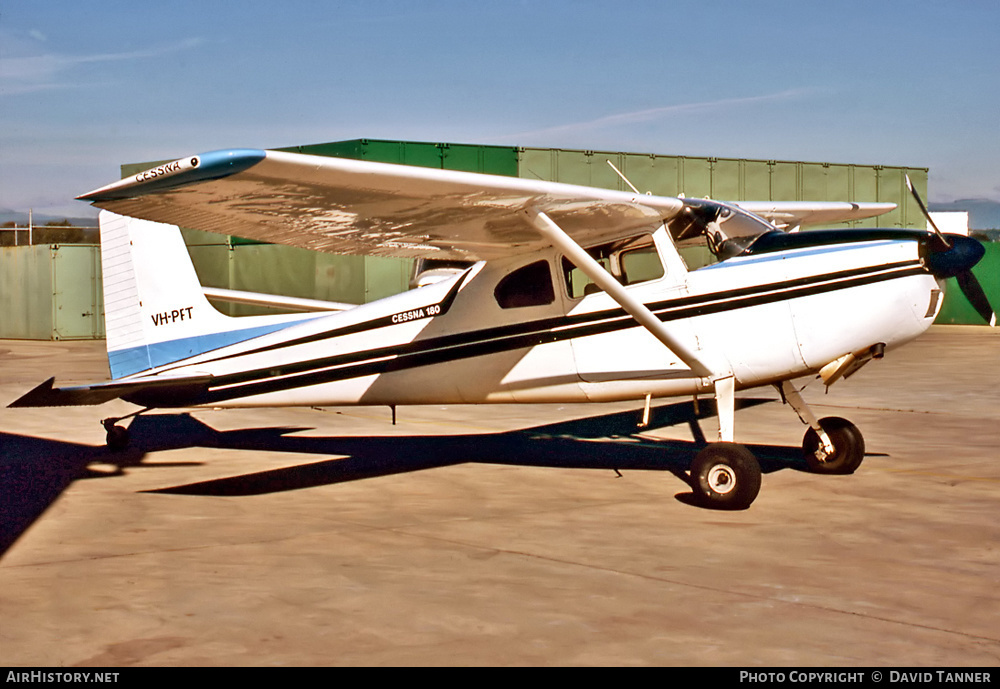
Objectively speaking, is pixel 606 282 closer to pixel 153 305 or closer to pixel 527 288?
pixel 527 288

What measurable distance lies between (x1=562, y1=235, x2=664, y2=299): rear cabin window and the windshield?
10.4 inches

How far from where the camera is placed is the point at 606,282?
839 centimetres

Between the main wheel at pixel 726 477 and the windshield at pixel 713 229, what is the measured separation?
1.58 m

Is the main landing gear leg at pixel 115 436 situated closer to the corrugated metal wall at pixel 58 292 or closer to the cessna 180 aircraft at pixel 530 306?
the cessna 180 aircraft at pixel 530 306

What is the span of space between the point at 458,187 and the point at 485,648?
12.1ft

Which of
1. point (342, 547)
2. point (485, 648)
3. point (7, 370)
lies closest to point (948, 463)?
point (342, 547)

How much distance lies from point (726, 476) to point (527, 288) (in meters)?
2.41

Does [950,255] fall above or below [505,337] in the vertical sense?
above

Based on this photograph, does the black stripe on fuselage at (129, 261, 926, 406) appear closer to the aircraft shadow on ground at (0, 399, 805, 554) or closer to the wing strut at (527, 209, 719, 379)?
the wing strut at (527, 209, 719, 379)

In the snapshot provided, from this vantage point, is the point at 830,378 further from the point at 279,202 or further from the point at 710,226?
the point at 279,202

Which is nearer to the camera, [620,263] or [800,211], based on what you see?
[620,263]

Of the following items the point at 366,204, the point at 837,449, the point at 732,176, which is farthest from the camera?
the point at 732,176

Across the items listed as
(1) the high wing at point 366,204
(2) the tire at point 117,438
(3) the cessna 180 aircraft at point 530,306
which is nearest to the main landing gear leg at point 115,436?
(2) the tire at point 117,438

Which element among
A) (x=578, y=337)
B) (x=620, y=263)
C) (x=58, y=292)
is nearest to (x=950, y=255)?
(x=620, y=263)
